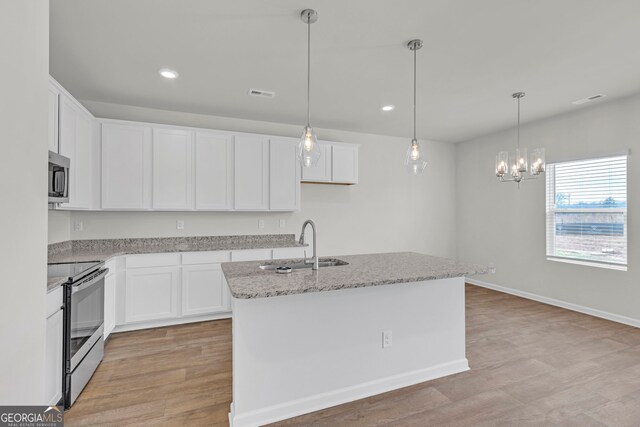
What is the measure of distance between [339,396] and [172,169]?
322 centimetres

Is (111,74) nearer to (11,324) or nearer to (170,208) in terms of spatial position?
(170,208)

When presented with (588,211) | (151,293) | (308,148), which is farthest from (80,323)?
(588,211)

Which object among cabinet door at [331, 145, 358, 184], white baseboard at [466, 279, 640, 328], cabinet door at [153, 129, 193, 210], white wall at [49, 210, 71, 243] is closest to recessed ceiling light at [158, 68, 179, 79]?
cabinet door at [153, 129, 193, 210]

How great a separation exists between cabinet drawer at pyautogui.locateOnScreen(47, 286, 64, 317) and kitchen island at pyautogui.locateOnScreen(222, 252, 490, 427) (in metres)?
1.05

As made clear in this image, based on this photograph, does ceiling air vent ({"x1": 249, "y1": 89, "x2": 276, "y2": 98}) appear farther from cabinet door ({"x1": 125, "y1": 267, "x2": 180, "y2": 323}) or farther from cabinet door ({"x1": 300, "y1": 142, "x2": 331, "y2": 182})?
cabinet door ({"x1": 125, "y1": 267, "x2": 180, "y2": 323})

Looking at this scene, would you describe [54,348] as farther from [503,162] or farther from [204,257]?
[503,162]

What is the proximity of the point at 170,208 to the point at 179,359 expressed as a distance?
185cm

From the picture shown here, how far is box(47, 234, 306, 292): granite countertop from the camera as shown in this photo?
3.43m

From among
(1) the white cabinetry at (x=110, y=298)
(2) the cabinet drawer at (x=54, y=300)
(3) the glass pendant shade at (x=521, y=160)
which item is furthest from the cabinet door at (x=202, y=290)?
(3) the glass pendant shade at (x=521, y=160)

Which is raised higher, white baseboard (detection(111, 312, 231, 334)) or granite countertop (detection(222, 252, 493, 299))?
granite countertop (detection(222, 252, 493, 299))

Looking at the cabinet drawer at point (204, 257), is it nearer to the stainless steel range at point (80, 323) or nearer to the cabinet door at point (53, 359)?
the stainless steel range at point (80, 323)

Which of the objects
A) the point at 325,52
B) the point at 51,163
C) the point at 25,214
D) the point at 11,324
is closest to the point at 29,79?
the point at 25,214

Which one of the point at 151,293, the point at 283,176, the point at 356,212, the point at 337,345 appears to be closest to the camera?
the point at 337,345

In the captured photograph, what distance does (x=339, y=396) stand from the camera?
2.23 meters
